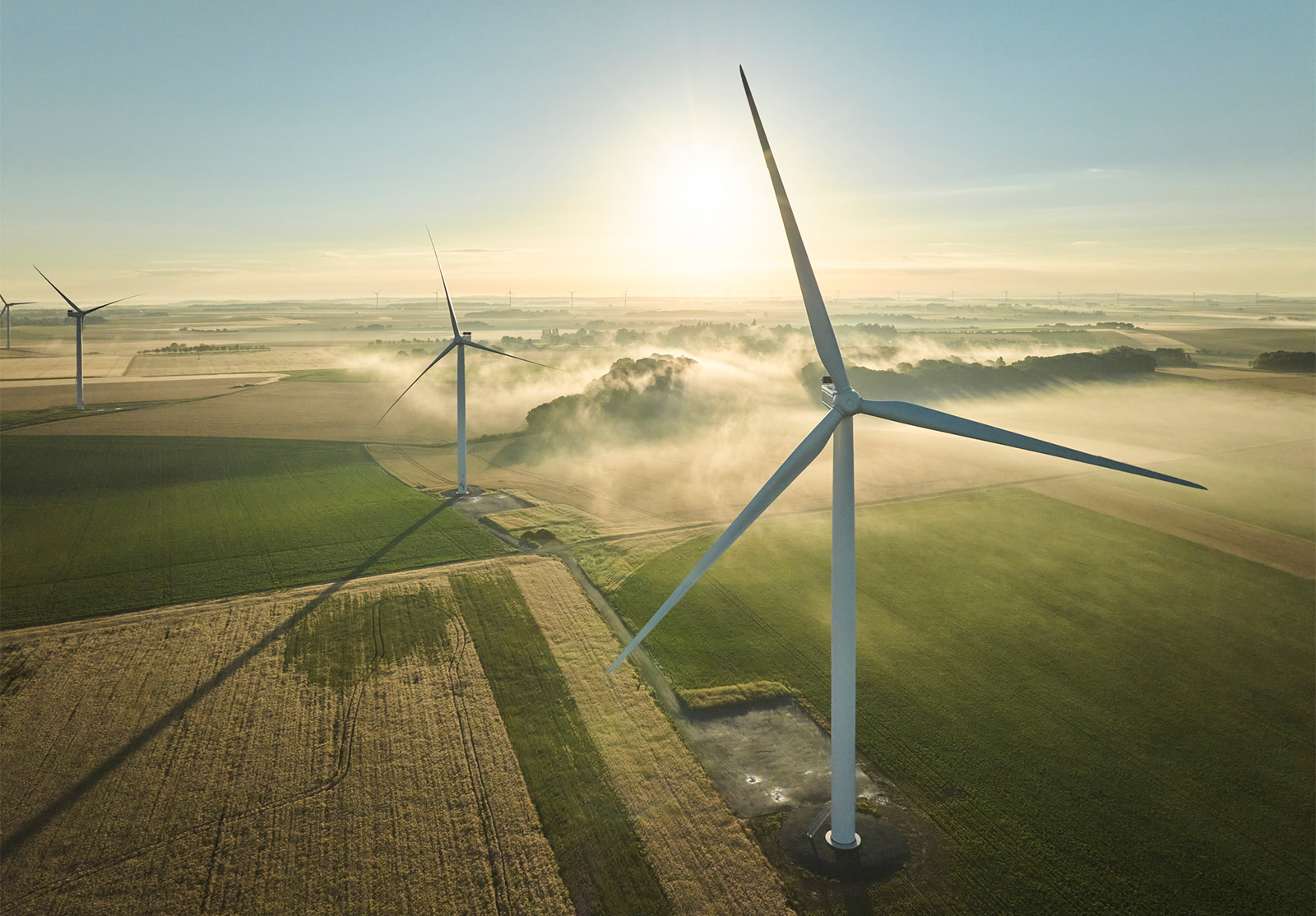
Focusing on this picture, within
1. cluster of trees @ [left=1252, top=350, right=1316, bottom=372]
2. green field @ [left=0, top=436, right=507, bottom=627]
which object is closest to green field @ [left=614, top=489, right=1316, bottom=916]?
green field @ [left=0, top=436, right=507, bottom=627]

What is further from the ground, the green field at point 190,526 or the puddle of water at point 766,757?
the green field at point 190,526

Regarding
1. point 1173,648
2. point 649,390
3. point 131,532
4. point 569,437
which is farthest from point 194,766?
point 649,390

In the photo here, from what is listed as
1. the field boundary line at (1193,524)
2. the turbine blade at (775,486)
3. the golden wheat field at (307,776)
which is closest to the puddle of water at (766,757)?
the golden wheat field at (307,776)

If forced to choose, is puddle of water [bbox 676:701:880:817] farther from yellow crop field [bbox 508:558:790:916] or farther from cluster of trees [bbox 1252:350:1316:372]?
cluster of trees [bbox 1252:350:1316:372]

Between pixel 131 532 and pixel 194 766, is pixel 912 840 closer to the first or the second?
pixel 194 766

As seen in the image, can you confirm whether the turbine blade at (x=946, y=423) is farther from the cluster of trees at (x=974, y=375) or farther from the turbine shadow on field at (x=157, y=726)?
the cluster of trees at (x=974, y=375)

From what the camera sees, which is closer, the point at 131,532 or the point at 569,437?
the point at 131,532

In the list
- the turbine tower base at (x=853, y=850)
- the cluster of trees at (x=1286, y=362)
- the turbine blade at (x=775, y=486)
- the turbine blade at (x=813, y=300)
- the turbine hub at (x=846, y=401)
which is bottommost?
the turbine tower base at (x=853, y=850)
